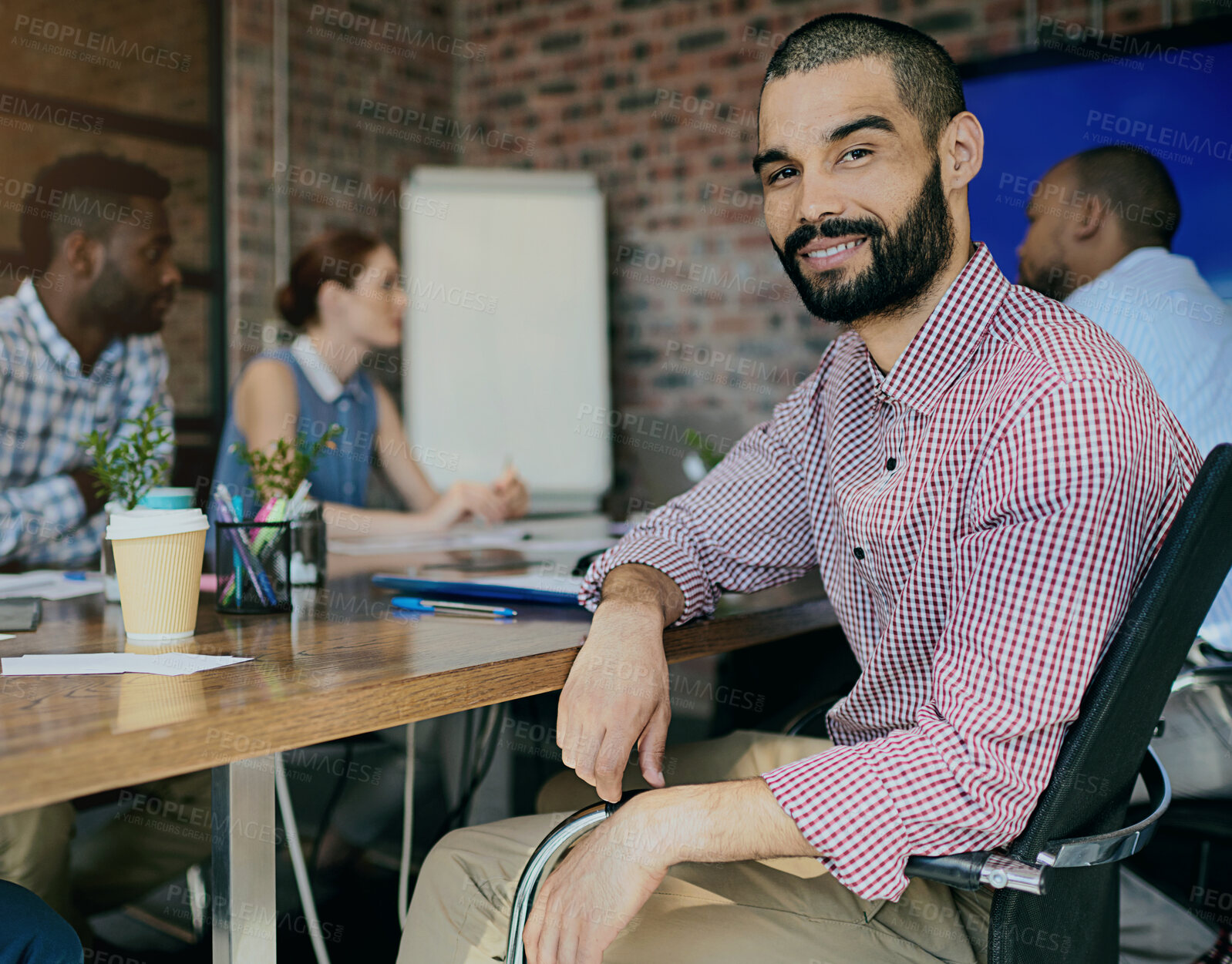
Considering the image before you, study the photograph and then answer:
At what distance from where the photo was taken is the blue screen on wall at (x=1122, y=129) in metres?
3.30

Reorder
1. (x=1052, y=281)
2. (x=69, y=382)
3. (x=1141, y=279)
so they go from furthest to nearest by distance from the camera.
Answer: (x=1052, y=281) < (x=69, y=382) < (x=1141, y=279)

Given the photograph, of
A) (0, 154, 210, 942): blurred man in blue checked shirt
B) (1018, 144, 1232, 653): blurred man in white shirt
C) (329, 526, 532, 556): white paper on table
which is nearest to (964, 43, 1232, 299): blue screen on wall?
(1018, 144, 1232, 653): blurred man in white shirt

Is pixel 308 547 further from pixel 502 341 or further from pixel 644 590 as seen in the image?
pixel 502 341

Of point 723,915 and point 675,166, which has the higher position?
point 675,166

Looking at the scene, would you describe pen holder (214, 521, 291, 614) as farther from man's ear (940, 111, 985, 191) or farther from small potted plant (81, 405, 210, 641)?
man's ear (940, 111, 985, 191)

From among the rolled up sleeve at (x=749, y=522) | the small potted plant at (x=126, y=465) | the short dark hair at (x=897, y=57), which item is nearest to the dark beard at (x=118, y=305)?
the small potted plant at (x=126, y=465)

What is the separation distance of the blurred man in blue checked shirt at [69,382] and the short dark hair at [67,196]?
2.56 feet

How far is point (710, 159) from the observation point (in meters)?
4.57

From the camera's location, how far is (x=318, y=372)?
3090 millimetres

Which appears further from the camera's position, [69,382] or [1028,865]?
[69,382]

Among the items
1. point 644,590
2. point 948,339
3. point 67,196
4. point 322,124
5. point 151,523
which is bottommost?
point 644,590

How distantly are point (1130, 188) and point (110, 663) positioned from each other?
9.10 feet

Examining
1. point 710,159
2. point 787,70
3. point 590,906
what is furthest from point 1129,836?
point 710,159

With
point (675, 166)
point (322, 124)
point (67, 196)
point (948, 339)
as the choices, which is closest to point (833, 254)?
point (948, 339)
